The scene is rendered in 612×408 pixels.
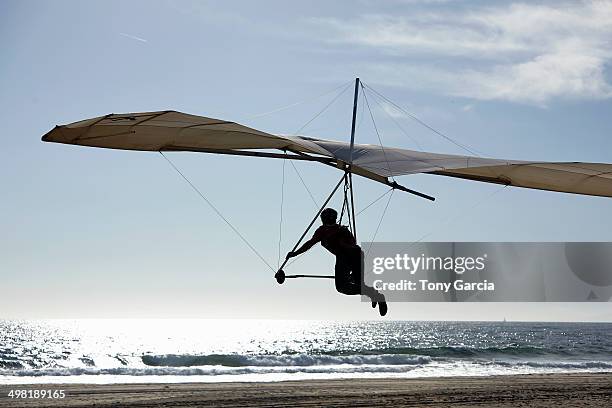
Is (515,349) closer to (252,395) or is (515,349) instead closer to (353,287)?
(252,395)

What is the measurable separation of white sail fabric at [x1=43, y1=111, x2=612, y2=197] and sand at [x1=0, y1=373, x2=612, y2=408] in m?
5.07

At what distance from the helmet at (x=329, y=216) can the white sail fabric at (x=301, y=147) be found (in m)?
0.54

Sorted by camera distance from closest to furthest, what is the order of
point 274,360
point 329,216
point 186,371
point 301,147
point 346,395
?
1. point 301,147
2. point 329,216
3. point 346,395
4. point 186,371
5. point 274,360

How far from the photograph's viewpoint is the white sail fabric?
310 inches

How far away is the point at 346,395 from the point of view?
14.6m

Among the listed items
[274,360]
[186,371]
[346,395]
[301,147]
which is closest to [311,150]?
[301,147]

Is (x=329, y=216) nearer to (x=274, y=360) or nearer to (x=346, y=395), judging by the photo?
(x=346, y=395)

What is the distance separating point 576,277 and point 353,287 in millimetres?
17285

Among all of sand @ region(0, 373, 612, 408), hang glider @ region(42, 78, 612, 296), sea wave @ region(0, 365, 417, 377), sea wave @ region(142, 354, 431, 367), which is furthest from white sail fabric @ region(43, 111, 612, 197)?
sea wave @ region(142, 354, 431, 367)

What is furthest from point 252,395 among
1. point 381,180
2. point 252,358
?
point 252,358

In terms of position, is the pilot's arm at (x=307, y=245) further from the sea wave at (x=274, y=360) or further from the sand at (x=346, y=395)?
the sea wave at (x=274, y=360)

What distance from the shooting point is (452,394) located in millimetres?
14773

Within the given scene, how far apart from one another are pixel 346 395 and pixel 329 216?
7153 millimetres

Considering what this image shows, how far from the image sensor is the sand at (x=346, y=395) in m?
13.3
